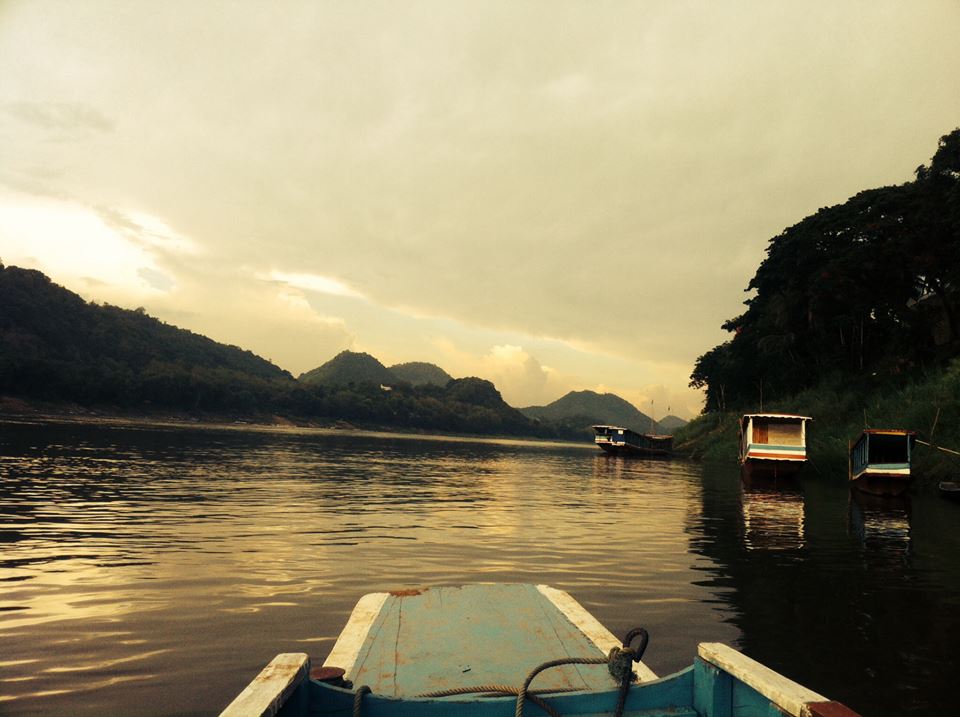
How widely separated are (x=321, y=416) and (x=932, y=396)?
143m

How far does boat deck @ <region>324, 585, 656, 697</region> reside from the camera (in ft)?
14.4

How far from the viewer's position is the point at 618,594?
1003 centimetres

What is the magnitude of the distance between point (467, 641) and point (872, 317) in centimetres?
5582

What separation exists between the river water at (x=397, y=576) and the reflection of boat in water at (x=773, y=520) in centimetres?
18

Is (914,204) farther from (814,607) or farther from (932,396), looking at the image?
(814,607)

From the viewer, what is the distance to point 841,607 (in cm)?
959

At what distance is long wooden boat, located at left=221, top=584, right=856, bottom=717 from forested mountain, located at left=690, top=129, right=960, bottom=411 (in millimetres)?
41854

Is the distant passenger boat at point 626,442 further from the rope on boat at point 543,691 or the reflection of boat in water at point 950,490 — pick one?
the rope on boat at point 543,691

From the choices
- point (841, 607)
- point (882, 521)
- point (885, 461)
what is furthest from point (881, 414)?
point (841, 607)

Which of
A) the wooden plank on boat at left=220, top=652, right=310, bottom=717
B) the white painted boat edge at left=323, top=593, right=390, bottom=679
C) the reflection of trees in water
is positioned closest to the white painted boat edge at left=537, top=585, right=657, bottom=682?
the white painted boat edge at left=323, top=593, right=390, bottom=679

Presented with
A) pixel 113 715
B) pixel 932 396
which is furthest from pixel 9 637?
pixel 932 396

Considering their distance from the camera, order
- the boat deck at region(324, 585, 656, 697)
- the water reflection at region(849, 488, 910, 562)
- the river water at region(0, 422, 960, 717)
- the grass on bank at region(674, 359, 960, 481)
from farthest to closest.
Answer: the grass on bank at region(674, 359, 960, 481) < the water reflection at region(849, 488, 910, 562) < the river water at region(0, 422, 960, 717) < the boat deck at region(324, 585, 656, 697)

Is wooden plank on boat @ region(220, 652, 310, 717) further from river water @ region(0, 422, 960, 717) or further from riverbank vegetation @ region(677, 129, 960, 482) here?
riverbank vegetation @ region(677, 129, 960, 482)

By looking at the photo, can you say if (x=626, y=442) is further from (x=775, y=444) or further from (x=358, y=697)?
(x=358, y=697)
